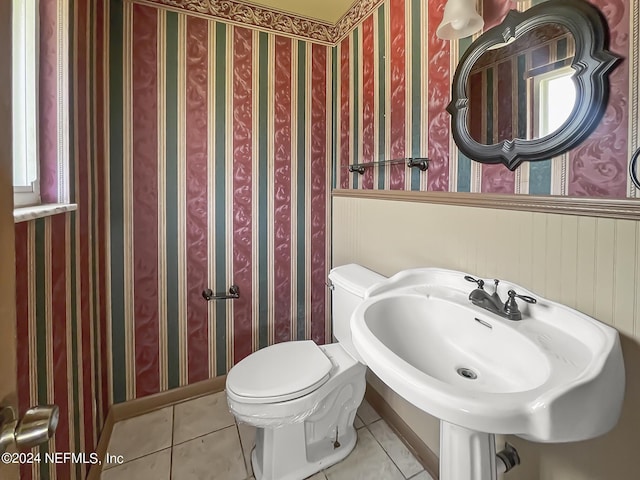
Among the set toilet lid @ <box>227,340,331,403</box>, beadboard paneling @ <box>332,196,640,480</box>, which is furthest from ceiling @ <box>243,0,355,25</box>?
toilet lid @ <box>227,340,331,403</box>

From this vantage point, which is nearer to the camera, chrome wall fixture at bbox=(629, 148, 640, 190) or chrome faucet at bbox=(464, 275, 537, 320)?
chrome wall fixture at bbox=(629, 148, 640, 190)

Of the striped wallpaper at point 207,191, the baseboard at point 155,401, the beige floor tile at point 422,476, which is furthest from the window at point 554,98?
the baseboard at point 155,401

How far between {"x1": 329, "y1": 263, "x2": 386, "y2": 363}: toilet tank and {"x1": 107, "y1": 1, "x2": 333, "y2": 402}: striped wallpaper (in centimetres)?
53

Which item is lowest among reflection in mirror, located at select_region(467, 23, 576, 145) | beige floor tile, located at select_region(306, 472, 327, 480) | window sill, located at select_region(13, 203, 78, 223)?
beige floor tile, located at select_region(306, 472, 327, 480)

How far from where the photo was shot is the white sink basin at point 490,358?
55 cm

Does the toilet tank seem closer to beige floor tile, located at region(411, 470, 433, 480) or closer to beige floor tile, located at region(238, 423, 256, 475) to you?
beige floor tile, located at region(411, 470, 433, 480)

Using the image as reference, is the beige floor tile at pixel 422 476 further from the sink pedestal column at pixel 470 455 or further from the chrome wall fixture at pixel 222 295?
the chrome wall fixture at pixel 222 295

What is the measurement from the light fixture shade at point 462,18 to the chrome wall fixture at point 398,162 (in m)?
0.47

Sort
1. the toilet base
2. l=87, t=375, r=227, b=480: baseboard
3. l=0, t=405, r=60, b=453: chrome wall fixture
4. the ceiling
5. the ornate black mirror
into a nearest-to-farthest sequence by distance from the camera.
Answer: l=0, t=405, r=60, b=453: chrome wall fixture, the ornate black mirror, the toilet base, l=87, t=375, r=227, b=480: baseboard, the ceiling

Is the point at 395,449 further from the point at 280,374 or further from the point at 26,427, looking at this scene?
the point at 26,427

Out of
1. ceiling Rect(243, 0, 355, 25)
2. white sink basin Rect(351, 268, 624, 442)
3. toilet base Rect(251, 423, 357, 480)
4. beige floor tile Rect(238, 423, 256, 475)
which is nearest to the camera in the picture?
white sink basin Rect(351, 268, 624, 442)

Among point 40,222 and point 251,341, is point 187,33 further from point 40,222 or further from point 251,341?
point 251,341

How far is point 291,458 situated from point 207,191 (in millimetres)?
1410

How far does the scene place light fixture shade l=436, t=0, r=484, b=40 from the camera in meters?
1.01
